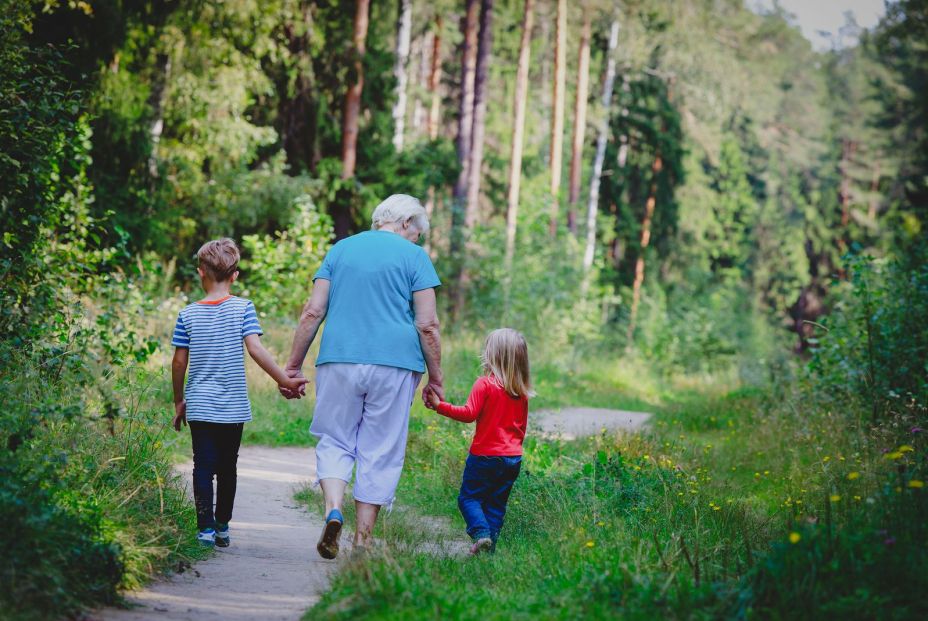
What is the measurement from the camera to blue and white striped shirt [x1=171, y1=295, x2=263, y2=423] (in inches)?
215

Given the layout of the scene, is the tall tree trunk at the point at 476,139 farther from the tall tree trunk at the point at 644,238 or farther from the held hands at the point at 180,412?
the tall tree trunk at the point at 644,238

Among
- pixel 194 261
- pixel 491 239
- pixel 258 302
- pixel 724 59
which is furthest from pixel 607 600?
pixel 724 59

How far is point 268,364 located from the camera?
5.43m

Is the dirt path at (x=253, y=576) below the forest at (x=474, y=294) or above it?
below

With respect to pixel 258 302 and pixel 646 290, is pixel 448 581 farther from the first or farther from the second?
pixel 646 290

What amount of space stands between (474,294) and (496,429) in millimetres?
15113

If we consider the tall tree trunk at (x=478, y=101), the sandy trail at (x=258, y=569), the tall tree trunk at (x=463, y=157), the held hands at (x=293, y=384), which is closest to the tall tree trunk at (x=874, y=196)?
the tall tree trunk at (x=463, y=157)

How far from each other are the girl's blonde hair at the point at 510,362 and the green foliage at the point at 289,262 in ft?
32.3

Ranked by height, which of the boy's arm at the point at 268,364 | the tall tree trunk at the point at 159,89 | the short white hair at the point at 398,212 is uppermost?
the tall tree trunk at the point at 159,89

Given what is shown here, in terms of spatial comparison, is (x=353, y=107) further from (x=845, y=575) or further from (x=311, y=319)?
(x=845, y=575)

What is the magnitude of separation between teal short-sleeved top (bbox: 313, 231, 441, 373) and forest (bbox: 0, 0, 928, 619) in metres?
1.11

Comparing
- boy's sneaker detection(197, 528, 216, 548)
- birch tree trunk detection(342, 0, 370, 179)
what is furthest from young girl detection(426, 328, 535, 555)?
birch tree trunk detection(342, 0, 370, 179)

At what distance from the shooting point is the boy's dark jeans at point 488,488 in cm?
570

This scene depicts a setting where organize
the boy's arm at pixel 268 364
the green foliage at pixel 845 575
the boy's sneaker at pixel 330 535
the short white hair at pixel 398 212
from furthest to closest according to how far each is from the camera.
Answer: the short white hair at pixel 398 212, the boy's arm at pixel 268 364, the boy's sneaker at pixel 330 535, the green foliage at pixel 845 575
